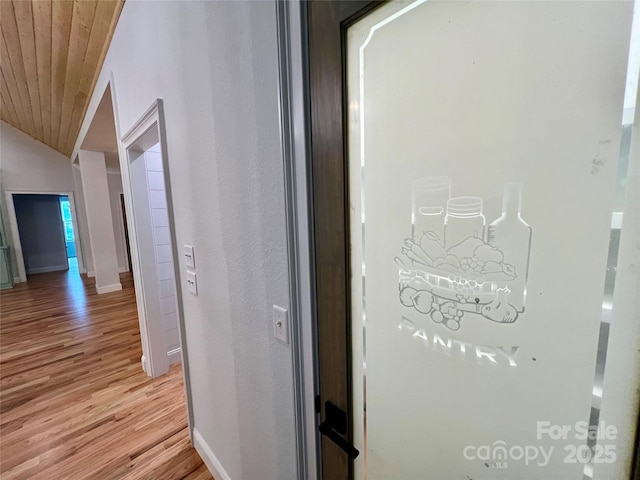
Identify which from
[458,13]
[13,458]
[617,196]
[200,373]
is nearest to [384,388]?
[617,196]

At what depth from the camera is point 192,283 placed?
140cm

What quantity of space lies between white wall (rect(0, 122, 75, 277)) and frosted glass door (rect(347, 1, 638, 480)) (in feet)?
25.9

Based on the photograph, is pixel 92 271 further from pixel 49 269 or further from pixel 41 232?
pixel 41 232

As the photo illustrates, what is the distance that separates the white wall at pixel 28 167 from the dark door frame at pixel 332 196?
25.3ft

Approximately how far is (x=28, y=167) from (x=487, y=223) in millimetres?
8308

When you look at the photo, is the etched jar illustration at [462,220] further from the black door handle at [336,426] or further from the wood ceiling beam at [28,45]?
the wood ceiling beam at [28,45]

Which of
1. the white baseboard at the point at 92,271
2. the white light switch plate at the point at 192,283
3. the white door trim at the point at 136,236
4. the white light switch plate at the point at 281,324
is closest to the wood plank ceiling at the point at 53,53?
the white door trim at the point at 136,236

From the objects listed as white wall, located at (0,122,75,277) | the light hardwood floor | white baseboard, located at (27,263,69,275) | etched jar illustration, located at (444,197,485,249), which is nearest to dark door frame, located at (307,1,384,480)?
etched jar illustration, located at (444,197,485,249)

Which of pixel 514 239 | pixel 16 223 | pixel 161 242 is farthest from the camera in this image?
pixel 16 223

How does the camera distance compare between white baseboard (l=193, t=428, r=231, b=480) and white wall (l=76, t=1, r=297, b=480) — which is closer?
white wall (l=76, t=1, r=297, b=480)

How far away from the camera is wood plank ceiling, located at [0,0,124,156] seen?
1849 mm

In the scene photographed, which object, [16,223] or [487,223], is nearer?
[487,223]

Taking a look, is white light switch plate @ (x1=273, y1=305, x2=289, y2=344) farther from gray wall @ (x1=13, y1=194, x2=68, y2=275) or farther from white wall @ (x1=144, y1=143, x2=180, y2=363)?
gray wall @ (x1=13, y1=194, x2=68, y2=275)

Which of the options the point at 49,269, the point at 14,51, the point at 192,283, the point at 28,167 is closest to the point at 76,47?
the point at 14,51
